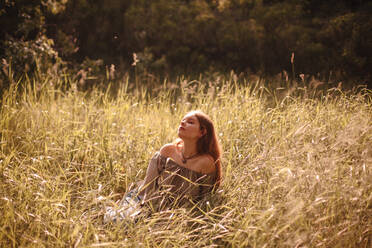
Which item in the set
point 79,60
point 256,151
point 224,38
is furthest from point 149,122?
point 79,60

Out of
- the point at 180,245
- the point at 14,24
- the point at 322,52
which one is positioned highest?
the point at 14,24

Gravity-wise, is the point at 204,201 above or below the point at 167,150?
below

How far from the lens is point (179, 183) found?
111 inches

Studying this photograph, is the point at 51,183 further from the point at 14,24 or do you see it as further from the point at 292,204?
the point at 14,24

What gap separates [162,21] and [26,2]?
3.18 meters

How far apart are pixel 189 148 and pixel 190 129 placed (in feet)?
0.65

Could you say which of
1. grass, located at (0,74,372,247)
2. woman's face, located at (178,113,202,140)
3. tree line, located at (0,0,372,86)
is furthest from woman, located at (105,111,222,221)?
tree line, located at (0,0,372,86)

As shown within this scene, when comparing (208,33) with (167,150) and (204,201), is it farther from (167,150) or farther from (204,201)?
(204,201)

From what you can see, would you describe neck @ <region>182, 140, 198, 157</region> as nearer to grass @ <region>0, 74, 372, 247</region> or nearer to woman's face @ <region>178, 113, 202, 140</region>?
woman's face @ <region>178, 113, 202, 140</region>

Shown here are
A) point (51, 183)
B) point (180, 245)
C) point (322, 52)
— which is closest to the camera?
Result: point (180, 245)

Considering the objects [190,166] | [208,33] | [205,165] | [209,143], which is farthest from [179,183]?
[208,33]

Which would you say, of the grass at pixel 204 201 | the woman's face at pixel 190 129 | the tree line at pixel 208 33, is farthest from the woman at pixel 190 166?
the tree line at pixel 208 33

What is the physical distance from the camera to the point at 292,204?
2.09 m

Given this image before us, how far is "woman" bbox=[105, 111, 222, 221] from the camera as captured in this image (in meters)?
2.74
